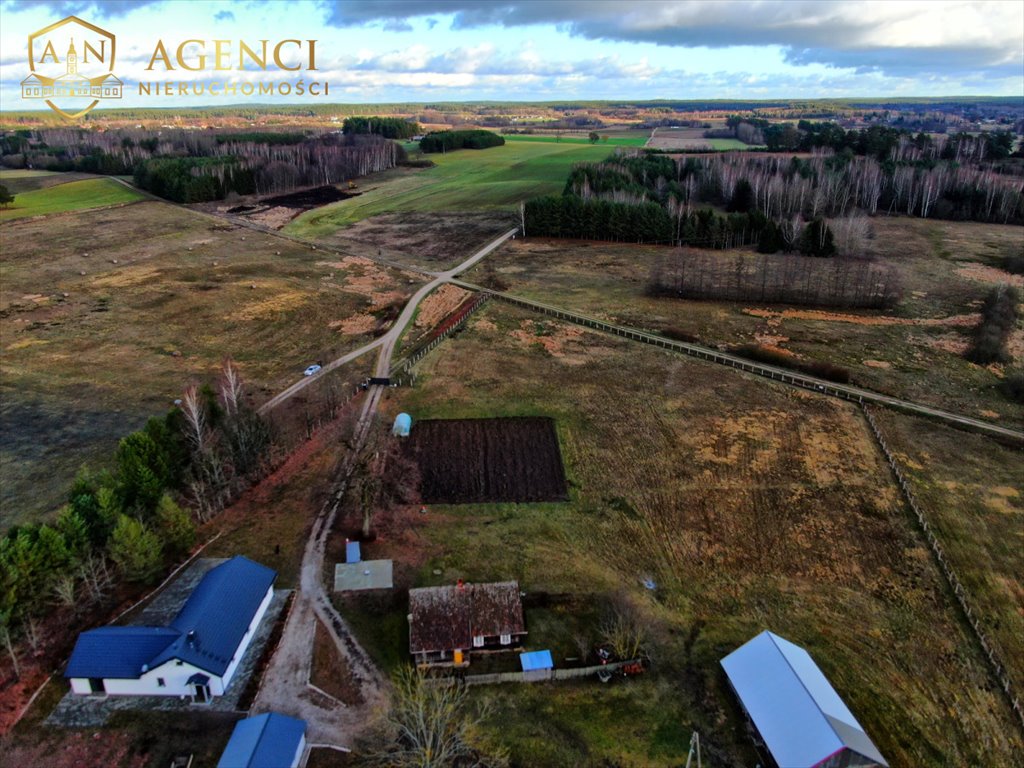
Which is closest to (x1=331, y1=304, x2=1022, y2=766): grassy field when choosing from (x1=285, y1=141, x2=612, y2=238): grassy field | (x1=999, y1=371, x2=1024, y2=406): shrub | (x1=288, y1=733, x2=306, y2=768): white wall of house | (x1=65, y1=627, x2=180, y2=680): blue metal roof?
(x1=288, y1=733, x2=306, y2=768): white wall of house

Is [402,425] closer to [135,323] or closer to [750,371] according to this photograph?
[750,371]

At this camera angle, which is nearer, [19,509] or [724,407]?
[19,509]

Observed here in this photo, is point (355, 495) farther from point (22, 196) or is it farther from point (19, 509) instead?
point (22, 196)

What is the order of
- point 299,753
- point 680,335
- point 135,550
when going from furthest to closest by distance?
point 680,335, point 135,550, point 299,753

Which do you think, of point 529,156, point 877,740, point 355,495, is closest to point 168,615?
point 355,495

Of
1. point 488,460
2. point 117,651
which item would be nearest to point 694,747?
point 488,460

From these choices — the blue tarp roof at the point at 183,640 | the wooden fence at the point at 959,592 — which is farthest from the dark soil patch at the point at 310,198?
the wooden fence at the point at 959,592

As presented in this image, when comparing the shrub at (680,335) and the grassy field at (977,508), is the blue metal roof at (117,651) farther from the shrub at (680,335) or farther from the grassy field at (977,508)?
the shrub at (680,335)

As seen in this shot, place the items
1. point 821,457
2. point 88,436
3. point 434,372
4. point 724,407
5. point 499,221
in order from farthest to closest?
point 499,221 < point 434,372 < point 724,407 < point 88,436 < point 821,457
